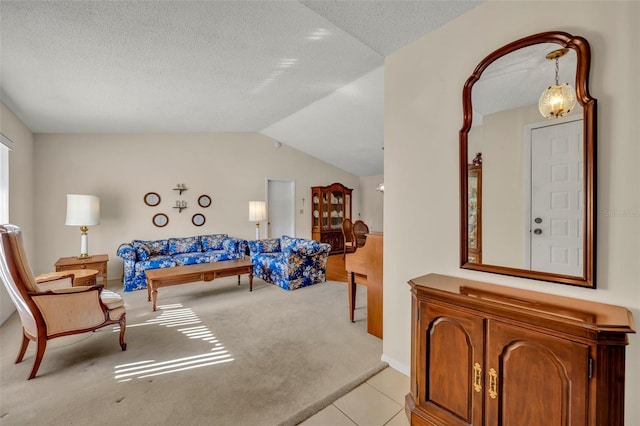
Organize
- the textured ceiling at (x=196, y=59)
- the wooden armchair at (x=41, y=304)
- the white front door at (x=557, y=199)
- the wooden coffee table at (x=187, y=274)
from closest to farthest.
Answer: the white front door at (x=557, y=199) → the textured ceiling at (x=196, y=59) → the wooden armchair at (x=41, y=304) → the wooden coffee table at (x=187, y=274)

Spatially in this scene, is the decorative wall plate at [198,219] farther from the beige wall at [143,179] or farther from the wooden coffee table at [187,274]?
the wooden coffee table at [187,274]

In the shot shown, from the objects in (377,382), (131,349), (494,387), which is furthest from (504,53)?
(131,349)

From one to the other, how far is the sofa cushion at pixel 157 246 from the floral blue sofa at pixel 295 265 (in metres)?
1.65

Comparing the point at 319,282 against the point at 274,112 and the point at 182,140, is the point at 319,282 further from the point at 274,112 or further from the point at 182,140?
the point at 182,140

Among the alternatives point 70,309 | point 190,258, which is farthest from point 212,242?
point 70,309

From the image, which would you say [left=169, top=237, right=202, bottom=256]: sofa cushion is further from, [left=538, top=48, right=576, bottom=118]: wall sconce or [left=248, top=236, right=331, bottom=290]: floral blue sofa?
[left=538, top=48, right=576, bottom=118]: wall sconce

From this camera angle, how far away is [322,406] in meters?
1.71

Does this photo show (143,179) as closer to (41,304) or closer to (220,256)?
(220,256)

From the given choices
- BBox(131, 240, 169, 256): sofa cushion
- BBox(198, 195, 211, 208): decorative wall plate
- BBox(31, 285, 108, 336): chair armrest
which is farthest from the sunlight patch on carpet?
BBox(198, 195, 211, 208): decorative wall plate

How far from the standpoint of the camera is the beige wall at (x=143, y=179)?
437cm

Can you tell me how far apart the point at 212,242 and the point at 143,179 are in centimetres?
166

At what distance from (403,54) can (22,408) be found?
11.2 feet

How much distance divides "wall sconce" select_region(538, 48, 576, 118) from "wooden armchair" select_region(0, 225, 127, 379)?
320cm

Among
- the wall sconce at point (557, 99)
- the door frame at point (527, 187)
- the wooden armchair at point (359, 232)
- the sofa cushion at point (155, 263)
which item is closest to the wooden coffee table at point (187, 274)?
the sofa cushion at point (155, 263)
